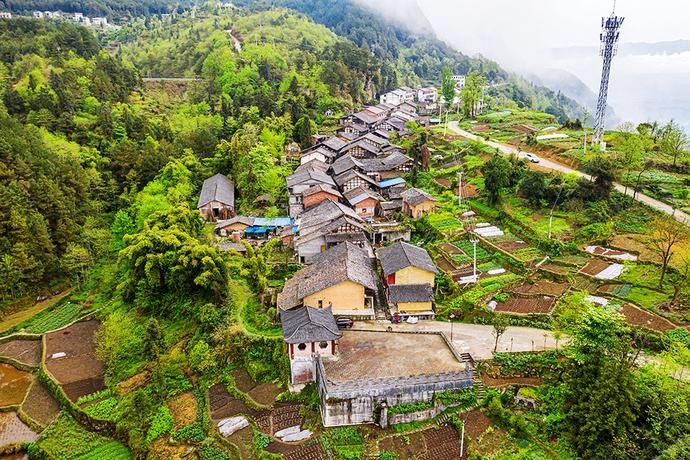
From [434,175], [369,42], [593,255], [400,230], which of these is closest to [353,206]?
[400,230]

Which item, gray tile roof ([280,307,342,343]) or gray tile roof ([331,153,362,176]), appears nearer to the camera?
gray tile roof ([280,307,342,343])

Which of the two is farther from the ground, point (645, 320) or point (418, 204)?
point (418, 204)

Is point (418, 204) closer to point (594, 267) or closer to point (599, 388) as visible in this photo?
point (594, 267)

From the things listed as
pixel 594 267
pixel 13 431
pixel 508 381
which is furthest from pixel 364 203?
pixel 13 431

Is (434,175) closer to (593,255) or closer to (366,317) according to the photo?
(593,255)

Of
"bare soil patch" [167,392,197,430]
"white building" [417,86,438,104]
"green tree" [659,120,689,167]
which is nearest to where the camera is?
"bare soil patch" [167,392,197,430]

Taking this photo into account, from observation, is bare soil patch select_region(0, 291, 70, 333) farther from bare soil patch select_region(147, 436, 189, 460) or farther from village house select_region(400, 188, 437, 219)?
village house select_region(400, 188, 437, 219)

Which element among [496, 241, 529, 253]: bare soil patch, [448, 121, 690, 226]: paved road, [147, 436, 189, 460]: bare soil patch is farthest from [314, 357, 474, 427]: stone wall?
[448, 121, 690, 226]: paved road

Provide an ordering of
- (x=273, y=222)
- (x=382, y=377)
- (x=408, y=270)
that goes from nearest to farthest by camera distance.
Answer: (x=382, y=377) → (x=408, y=270) → (x=273, y=222)
